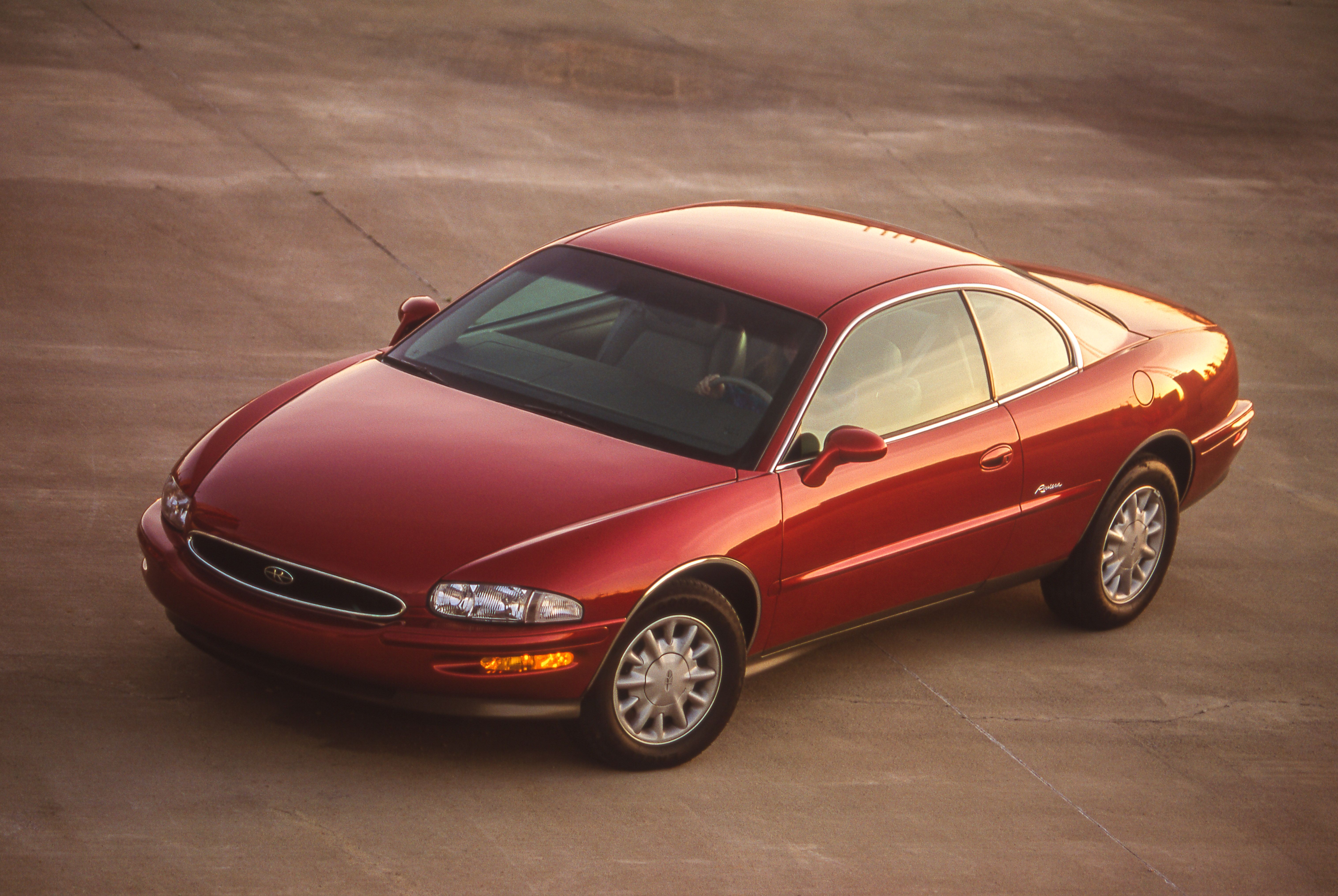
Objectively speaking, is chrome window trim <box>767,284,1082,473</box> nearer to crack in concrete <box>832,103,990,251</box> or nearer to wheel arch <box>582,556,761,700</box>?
wheel arch <box>582,556,761,700</box>

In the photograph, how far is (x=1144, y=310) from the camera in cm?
789

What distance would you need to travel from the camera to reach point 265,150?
42.5ft

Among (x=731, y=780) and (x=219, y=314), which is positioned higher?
(x=219, y=314)

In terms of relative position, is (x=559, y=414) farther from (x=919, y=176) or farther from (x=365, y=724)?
(x=919, y=176)

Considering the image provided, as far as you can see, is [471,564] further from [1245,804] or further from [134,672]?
[1245,804]

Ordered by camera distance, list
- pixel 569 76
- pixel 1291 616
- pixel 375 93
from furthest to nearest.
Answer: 1. pixel 569 76
2. pixel 375 93
3. pixel 1291 616

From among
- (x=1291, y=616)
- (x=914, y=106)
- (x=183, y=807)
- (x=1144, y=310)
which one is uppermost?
(x=914, y=106)

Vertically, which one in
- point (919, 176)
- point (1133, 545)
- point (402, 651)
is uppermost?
point (919, 176)

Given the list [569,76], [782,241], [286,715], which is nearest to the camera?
[286,715]

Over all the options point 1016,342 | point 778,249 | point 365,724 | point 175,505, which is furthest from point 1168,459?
point 175,505

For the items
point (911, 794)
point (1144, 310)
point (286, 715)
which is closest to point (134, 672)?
point (286, 715)

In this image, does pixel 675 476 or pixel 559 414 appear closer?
pixel 675 476

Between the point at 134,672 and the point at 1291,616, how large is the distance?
5202 millimetres

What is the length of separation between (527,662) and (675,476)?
892 mm
